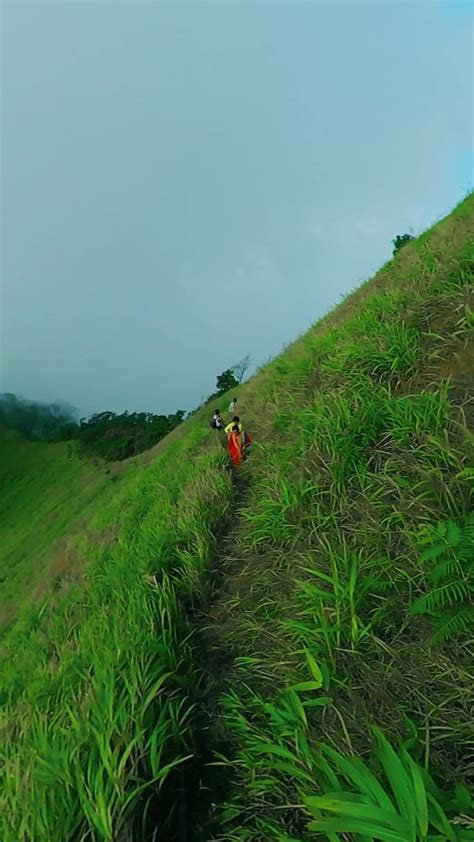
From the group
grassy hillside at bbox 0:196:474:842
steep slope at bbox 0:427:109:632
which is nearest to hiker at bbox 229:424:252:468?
grassy hillside at bbox 0:196:474:842

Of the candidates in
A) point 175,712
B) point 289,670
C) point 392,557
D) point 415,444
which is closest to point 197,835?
point 175,712

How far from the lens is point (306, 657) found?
2.87 metres

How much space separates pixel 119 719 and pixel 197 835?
663 millimetres

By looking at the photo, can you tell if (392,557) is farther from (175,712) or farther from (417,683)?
(175,712)

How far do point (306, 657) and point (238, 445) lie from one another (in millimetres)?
4684

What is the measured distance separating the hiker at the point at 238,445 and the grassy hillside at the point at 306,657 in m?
1.88

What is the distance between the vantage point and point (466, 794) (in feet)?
6.20

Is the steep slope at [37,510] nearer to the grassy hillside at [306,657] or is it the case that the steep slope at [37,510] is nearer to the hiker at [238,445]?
the hiker at [238,445]

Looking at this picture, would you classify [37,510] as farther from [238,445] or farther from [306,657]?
[306,657]

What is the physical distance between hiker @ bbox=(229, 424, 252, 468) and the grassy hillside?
1.88 metres

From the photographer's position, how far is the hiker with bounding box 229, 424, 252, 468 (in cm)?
735

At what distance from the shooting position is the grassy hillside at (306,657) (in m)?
2.23

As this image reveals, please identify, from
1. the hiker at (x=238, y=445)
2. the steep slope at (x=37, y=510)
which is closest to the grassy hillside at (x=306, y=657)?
the hiker at (x=238, y=445)

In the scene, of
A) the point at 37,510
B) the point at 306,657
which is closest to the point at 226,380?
the point at 37,510
